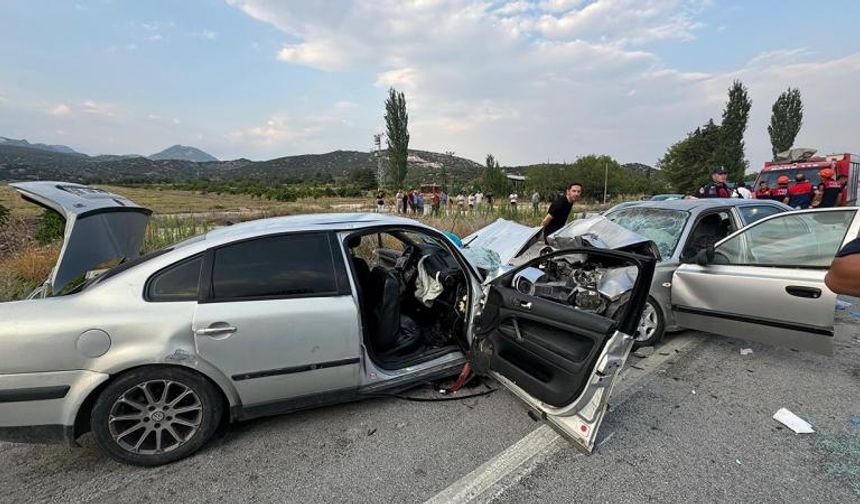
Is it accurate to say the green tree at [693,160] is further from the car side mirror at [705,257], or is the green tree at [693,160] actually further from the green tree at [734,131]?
the car side mirror at [705,257]

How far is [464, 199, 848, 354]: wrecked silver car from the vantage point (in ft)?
10.8

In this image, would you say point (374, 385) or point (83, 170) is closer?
point (374, 385)

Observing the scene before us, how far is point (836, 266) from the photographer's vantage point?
2000mm

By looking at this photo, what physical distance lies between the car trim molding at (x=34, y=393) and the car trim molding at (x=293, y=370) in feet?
2.72

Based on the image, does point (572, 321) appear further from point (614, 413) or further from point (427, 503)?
point (427, 503)

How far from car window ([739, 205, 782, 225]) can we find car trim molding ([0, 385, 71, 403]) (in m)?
6.45

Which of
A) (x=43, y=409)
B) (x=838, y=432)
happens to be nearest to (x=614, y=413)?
(x=838, y=432)

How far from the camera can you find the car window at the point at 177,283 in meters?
2.48

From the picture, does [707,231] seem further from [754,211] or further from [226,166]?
[226,166]

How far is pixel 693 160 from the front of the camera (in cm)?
4838

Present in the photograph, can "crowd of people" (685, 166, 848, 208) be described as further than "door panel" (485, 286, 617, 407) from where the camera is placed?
Yes

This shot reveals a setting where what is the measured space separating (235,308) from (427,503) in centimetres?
152

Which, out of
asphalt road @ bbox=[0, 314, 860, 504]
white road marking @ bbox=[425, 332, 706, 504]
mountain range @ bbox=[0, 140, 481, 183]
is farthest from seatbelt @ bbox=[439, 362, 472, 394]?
mountain range @ bbox=[0, 140, 481, 183]

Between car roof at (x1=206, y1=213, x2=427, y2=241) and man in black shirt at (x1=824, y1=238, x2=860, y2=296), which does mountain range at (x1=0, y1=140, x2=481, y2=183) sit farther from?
man in black shirt at (x1=824, y1=238, x2=860, y2=296)
